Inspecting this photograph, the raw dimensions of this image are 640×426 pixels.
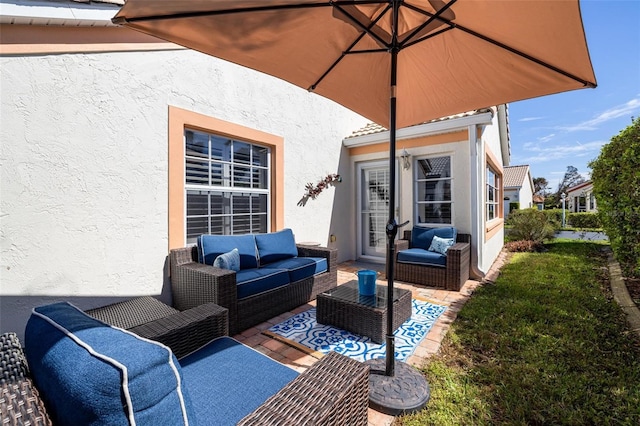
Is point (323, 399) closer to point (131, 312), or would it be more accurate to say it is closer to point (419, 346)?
point (419, 346)

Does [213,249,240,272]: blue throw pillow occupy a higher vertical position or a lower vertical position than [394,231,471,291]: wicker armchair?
higher

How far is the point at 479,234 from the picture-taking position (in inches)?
226

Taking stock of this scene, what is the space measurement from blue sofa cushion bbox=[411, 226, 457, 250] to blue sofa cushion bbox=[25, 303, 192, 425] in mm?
5784

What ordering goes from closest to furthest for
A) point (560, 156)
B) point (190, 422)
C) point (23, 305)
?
point (190, 422), point (23, 305), point (560, 156)

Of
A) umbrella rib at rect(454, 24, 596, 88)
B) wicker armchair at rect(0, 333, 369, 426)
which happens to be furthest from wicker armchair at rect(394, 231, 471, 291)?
wicker armchair at rect(0, 333, 369, 426)

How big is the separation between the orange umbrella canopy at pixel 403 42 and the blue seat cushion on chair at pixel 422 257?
300 cm

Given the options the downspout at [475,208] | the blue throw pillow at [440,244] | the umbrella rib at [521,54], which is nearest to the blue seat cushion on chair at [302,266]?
the blue throw pillow at [440,244]

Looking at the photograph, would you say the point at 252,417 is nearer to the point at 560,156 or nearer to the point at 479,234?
the point at 479,234

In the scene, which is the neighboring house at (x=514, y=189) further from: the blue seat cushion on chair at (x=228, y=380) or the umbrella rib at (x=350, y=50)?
the blue seat cushion on chair at (x=228, y=380)

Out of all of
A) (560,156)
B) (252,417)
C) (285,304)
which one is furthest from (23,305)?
(560,156)

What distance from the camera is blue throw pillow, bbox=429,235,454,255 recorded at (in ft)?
18.1

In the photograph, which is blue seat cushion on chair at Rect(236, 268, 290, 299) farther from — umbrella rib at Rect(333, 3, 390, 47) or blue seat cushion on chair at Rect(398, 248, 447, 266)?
umbrella rib at Rect(333, 3, 390, 47)

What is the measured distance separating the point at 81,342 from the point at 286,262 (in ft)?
11.8

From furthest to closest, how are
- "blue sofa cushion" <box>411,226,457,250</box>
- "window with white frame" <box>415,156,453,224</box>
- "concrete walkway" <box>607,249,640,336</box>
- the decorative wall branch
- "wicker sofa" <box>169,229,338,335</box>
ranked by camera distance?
"window with white frame" <box>415,156,453,224</box> → the decorative wall branch → "blue sofa cushion" <box>411,226,457,250</box> → "concrete walkway" <box>607,249,640,336</box> → "wicker sofa" <box>169,229,338,335</box>
